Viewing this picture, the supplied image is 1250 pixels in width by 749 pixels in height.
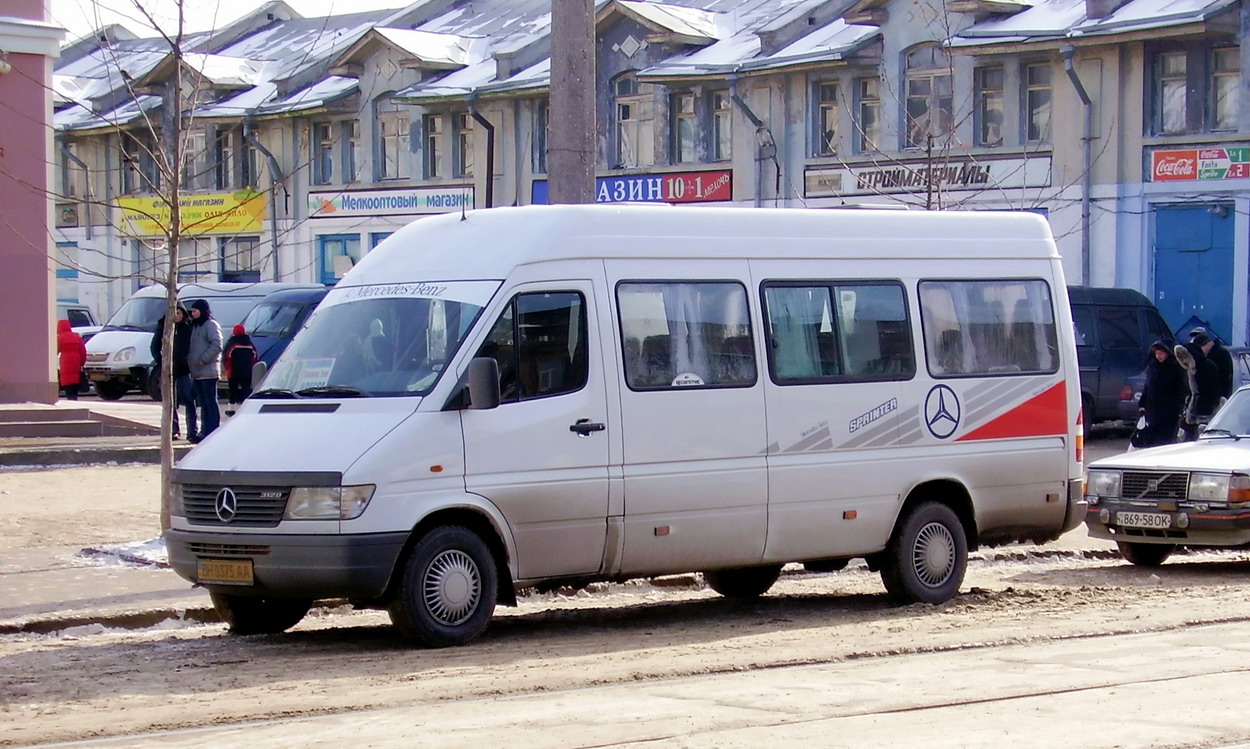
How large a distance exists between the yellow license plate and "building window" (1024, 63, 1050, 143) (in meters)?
30.9

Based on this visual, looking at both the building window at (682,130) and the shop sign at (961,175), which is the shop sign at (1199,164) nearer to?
the shop sign at (961,175)

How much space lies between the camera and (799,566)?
595 inches

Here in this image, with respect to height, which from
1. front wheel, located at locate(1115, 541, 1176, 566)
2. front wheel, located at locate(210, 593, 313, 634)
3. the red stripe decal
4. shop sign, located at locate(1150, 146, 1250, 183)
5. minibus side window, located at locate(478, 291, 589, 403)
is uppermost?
shop sign, located at locate(1150, 146, 1250, 183)

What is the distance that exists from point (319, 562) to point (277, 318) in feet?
79.2

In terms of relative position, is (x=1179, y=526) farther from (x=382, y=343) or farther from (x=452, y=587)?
(x=382, y=343)

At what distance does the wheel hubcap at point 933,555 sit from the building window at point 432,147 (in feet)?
129

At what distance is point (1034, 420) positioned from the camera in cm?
1297

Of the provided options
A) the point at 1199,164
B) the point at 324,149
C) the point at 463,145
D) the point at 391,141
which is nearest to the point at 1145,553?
the point at 1199,164

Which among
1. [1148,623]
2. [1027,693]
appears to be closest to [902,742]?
[1027,693]

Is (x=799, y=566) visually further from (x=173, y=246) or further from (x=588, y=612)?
(x=173, y=246)

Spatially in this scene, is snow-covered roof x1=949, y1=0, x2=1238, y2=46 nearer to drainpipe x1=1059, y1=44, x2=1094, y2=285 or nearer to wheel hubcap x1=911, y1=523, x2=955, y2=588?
drainpipe x1=1059, y1=44, x2=1094, y2=285

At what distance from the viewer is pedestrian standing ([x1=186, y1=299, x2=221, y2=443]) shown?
908 inches

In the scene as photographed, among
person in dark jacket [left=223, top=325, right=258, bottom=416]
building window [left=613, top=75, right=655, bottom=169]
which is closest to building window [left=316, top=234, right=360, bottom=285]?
building window [left=613, top=75, right=655, bottom=169]

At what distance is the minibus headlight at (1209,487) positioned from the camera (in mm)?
14305
